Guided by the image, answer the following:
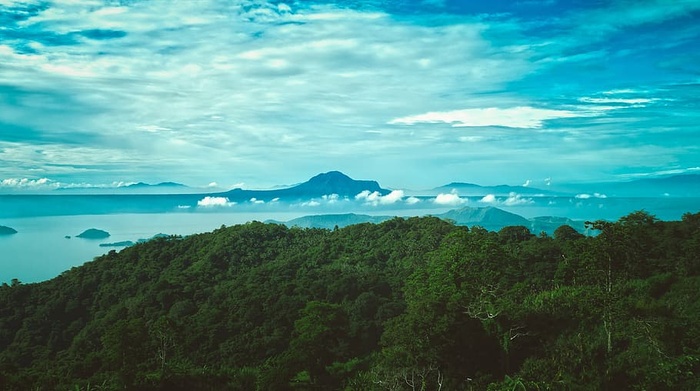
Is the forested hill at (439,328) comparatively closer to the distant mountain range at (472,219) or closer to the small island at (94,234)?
the small island at (94,234)

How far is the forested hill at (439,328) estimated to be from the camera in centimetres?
1794

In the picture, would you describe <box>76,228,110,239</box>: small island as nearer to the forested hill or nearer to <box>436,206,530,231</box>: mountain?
the forested hill

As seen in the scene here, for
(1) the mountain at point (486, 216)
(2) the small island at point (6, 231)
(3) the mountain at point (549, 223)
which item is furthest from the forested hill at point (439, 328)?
(1) the mountain at point (486, 216)

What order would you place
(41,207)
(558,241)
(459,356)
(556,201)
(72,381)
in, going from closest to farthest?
(459,356) < (72,381) < (558,241) < (41,207) < (556,201)

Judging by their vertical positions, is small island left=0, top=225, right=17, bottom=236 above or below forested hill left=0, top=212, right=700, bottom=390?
above

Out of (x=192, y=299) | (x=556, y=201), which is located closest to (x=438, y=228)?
(x=192, y=299)

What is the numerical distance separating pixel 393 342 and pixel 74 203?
117 meters

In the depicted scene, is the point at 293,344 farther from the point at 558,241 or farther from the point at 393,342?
the point at 558,241

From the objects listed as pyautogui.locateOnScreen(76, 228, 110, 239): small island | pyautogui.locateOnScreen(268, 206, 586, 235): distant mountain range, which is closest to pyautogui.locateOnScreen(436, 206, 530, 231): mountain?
pyautogui.locateOnScreen(268, 206, 586, 235): distant mountain range

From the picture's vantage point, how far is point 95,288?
171ft

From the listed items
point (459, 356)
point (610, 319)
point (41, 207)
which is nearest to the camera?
point (610, 319)

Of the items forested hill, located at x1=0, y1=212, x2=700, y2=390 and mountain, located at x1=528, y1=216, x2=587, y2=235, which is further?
mountain, located at x1=528, y1=216, x2=587, y2=235

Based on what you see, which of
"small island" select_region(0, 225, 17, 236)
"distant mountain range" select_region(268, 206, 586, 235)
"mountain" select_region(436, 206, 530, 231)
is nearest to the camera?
"small island" select_region(0, 225, 17, 236)

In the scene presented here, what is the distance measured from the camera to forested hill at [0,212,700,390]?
17.9 metres
